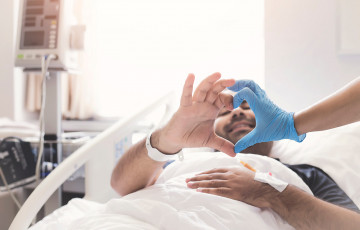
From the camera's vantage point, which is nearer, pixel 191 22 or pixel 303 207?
pixel 303 207

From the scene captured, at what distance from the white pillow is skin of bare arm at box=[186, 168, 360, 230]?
0.32 meters

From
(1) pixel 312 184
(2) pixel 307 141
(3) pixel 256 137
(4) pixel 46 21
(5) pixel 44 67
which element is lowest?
(1) pixel 312 184

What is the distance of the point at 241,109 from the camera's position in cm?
163

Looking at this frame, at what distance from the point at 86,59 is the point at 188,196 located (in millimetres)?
1822

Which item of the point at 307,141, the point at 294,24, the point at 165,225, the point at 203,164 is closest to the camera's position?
the point at 165,225

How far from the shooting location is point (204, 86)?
3.00 ft

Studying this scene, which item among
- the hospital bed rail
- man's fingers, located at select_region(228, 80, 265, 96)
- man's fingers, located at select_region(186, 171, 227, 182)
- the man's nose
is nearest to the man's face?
the man's nose

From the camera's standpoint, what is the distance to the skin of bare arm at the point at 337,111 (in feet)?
2.58

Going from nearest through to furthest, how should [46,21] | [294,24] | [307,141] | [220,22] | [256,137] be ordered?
[256,137], [307,141], [46,21], [294,24], [220,22]

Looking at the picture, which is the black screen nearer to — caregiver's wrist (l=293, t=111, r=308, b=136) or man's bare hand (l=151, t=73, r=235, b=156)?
man's bare hand (l=151, t=73, r=235, b=156)

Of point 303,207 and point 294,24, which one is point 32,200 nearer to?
point 303,207

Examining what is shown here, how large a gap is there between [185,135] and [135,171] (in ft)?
0.83

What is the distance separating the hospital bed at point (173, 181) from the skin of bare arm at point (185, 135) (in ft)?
0.30

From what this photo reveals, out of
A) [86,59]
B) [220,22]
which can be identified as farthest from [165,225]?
[86,59]
